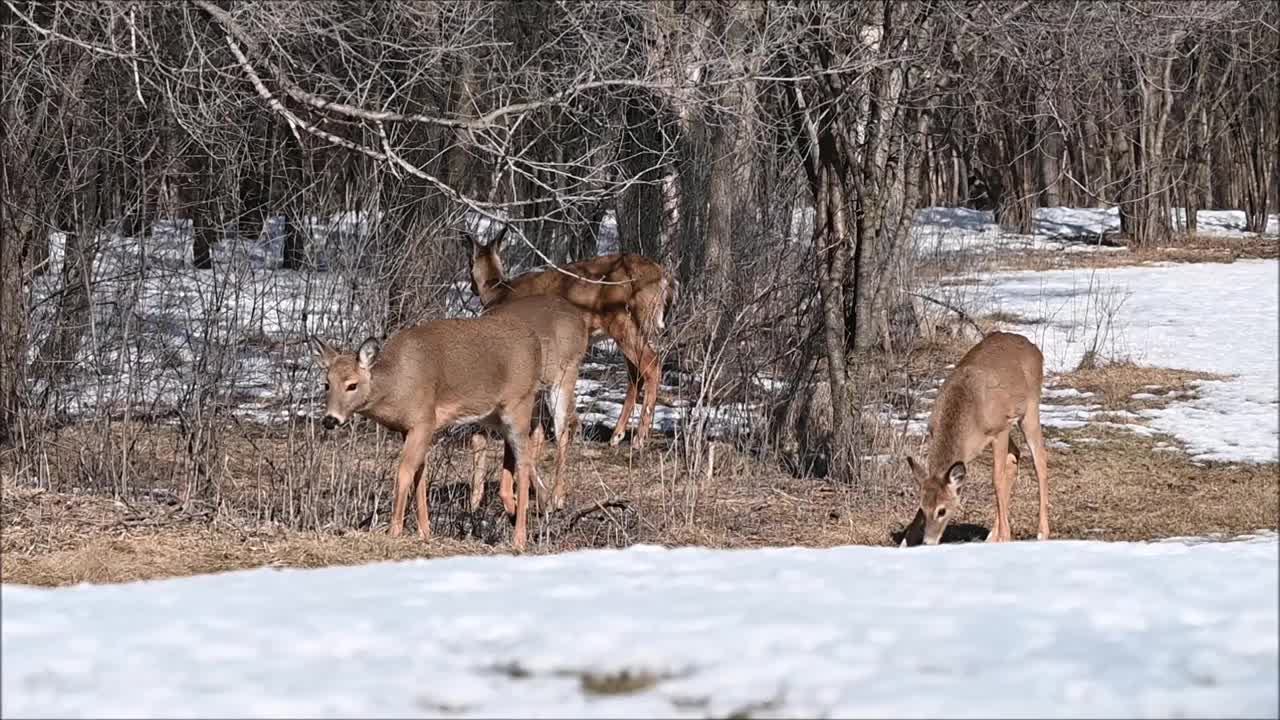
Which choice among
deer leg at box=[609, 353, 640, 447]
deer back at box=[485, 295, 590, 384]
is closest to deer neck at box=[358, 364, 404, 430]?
deer back at box=[485, 295, 590, 384]

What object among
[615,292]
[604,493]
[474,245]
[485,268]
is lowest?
[604,493]

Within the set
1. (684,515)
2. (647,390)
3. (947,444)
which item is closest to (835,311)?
(947,444)

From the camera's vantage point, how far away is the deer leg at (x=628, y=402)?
52.2 ft

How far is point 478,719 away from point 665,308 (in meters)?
13.3

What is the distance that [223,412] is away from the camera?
11.8 m

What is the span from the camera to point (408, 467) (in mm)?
11336

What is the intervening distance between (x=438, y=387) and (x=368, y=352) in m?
0.66

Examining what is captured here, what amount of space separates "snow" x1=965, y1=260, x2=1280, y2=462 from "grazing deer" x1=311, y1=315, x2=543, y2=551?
5.21 m

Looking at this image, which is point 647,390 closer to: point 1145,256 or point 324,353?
point 324,353

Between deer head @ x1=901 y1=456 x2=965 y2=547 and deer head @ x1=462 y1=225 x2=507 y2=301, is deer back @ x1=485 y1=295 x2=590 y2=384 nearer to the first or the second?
deer head @ x1=462 y1=225 x2=507 y2=301

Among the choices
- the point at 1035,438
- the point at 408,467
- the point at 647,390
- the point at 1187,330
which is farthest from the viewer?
the point at 1187,330

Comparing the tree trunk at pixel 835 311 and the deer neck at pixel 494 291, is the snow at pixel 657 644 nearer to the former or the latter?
the tree trunk at pixel 835 311

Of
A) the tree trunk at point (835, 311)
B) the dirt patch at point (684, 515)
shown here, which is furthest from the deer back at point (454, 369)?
the tree trunk at point (835, 311)

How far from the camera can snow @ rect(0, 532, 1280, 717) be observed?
4.37 meters
